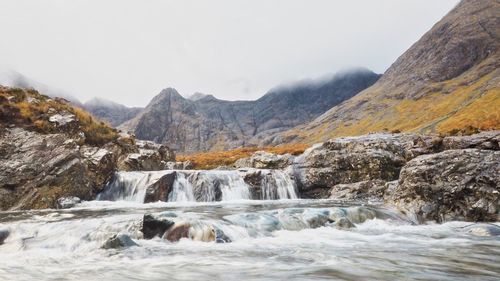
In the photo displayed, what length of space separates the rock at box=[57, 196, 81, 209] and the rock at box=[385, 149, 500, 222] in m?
19.0

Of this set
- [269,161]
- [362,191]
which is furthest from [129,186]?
[362,191]

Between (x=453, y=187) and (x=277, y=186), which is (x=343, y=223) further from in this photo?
(x=277, y=186)

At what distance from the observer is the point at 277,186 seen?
109ft

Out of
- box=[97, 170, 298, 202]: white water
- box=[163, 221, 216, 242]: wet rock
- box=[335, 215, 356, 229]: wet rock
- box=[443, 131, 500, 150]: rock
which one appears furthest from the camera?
box=[97, 170, 298, 202]: white water

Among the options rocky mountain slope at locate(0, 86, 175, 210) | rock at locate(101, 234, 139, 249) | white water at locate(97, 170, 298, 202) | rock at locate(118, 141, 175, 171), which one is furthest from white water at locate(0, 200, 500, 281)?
rock at locate(118, 141, 175, 171)

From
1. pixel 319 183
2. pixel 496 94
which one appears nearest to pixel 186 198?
pixel 319 183

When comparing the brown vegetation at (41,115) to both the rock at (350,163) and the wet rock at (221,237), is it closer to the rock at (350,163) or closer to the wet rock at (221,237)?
the rock at (350,163)

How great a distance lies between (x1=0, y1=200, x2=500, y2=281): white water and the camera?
1049 cm

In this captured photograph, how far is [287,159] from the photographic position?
37969 millimetres

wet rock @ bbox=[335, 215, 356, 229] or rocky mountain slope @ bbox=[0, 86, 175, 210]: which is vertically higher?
rocky mountain slope @ bbox=[0, 86, 175, 210]

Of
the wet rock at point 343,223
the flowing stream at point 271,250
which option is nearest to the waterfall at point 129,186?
the flowing stream at point 271,250

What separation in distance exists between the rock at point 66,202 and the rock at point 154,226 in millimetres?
12058

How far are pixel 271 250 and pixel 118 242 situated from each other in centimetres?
500

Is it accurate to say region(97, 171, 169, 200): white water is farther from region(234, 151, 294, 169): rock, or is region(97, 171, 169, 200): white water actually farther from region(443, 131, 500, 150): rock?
region(443, 131, 500, 150): rock
